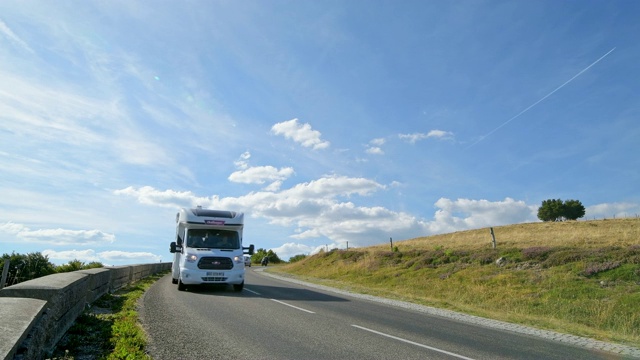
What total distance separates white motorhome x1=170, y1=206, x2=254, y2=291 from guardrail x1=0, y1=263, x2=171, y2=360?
565 centimetres

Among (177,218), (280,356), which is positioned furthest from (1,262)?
(280,356)

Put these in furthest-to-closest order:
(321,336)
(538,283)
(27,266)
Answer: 1. (538,283)
2. (27,266)
3. (321,336)

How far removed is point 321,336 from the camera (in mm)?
7758

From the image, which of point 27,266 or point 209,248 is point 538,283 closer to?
point 209,248

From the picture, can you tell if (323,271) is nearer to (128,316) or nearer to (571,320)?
(571,320)

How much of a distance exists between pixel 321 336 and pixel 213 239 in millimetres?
9781

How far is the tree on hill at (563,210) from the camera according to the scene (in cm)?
7869

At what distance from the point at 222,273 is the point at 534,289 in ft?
44.4

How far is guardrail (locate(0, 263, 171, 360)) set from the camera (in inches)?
161

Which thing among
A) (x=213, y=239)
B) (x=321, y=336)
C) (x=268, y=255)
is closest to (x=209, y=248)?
(x=213, y=239)

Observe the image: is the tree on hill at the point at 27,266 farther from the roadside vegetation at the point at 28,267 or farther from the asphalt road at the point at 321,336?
the asphalt road at the point at 321,336

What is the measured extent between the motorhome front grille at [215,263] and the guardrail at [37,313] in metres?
5.77

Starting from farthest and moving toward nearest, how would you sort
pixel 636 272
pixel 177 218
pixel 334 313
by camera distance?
pixel 177 218 → pixel 636 272 → pixel 334 313

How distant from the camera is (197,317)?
9375mm
